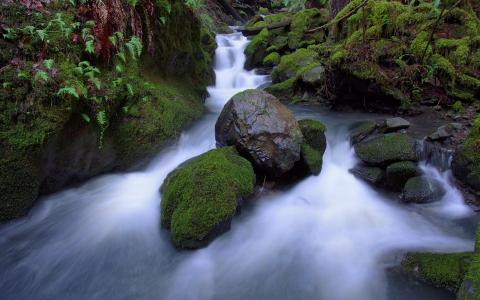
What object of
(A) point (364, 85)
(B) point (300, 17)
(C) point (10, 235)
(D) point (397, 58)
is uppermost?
(B) point (300, 17)

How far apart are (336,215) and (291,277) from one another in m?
1.51

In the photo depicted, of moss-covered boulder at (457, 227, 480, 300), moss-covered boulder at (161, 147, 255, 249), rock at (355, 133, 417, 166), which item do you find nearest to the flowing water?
moss-covered boulder at (161, 147, 255, 249)

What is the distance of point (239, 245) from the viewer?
4.07m

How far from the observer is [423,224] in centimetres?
436

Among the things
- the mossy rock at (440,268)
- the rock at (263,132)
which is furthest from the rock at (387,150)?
the mossy rock at (440,268)

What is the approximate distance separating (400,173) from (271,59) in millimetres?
8534

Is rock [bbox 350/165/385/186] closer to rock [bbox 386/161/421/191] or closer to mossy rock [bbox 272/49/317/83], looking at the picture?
rock [bbox 386/161/421/191]

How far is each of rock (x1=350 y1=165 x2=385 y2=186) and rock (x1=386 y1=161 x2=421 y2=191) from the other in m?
0.14

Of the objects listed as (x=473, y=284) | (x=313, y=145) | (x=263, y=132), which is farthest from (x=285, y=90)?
(x=473, y=284)

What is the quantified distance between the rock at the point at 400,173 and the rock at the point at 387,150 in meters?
0.13

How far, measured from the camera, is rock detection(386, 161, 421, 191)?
504 centimetres

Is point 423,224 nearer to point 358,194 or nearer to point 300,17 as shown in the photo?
point 358,194

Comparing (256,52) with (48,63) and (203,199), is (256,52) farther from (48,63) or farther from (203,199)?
(203,199)

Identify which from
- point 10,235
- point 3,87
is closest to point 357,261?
point 10,235
